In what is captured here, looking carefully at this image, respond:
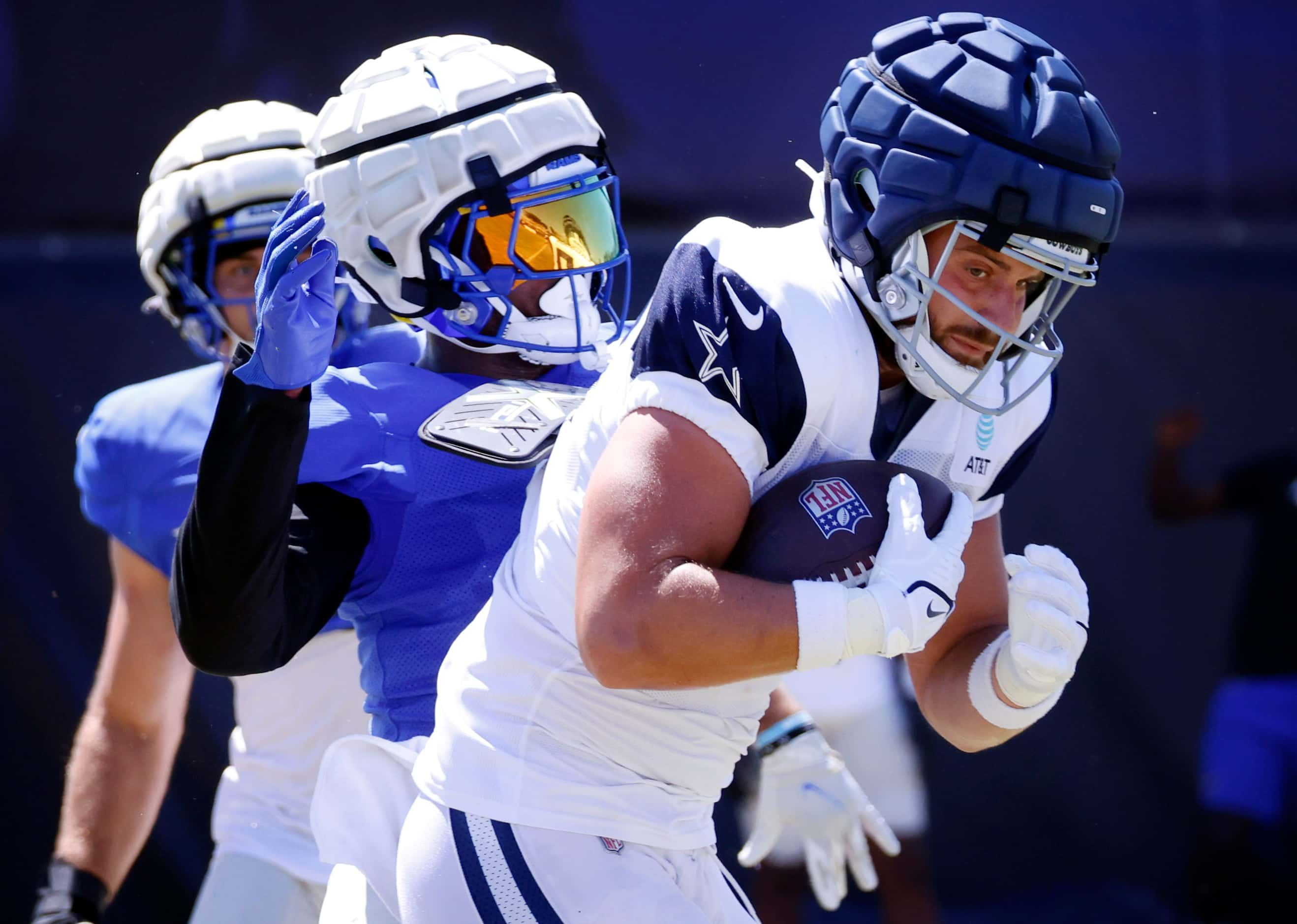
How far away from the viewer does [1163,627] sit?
152 inches

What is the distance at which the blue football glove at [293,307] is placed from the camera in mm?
1843

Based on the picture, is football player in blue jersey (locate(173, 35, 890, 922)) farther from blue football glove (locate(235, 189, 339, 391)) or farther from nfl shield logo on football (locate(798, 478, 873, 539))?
nfl shield logo on football (locate(798, 478, 873, 539))

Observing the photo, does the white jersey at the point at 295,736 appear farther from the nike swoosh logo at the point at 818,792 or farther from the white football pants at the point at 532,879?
the white football pants at the point at 532,879

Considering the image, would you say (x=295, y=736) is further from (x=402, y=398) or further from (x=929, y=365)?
(x=929, y=365)

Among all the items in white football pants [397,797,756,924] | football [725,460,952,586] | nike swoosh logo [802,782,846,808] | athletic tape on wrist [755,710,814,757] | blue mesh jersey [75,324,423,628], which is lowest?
nike swoosh logo [802,782,846,808]

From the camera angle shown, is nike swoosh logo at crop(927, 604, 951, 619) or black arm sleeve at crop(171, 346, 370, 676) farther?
black arm sleeve at crop(171, 346, 370, 676)

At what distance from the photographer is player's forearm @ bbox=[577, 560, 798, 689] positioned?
1550 millimetres

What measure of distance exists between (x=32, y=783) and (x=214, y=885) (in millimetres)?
1566

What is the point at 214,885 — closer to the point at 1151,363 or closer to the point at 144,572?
the point at 144,572

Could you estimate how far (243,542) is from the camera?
1862 mm

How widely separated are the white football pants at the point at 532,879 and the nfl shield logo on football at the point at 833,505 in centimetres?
42

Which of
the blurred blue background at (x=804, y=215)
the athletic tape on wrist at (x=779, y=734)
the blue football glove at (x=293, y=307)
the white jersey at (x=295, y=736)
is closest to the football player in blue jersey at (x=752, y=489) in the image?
the blue football glove at (x=293, y=307)

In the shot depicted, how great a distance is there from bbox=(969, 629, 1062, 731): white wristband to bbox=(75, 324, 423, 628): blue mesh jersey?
127 centimetres

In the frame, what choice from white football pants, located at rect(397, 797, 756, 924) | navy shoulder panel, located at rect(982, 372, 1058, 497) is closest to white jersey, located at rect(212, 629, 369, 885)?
white football pants, located at rect(397, 797, 756, 924)
